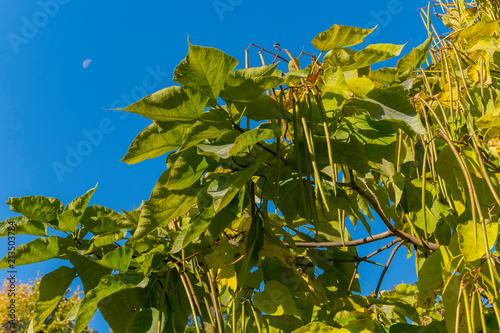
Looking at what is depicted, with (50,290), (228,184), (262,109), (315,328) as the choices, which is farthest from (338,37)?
(50,290)

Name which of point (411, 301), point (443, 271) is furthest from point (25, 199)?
point (411, 301)

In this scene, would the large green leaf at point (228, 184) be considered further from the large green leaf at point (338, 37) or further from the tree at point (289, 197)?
the large green leaf at point (338, 37)

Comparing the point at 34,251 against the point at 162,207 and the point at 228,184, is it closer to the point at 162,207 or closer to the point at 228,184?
the point at 162,207

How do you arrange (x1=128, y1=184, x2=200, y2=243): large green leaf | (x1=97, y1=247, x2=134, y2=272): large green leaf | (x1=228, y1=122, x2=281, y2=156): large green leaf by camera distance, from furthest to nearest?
1. (x1=97, y1=247, x2=134, y2=272): large green leaf
2. (x1=128, y1=184, x2=200, y2=243): large green leaf
3. (x1=228, y1=122, x2=281, y2=156): large green leaf

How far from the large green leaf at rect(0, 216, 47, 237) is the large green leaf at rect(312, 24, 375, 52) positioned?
0.58 meters

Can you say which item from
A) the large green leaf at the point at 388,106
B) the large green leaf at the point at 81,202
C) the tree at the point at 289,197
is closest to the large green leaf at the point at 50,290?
the tree at the point at 289,197

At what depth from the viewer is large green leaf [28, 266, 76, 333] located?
32.5 inches

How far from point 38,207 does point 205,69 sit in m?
0.46

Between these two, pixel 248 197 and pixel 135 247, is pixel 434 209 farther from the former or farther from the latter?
pixel 135 247

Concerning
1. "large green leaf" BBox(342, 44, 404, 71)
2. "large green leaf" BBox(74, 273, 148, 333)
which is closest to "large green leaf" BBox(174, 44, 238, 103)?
"large green leaf" BBox(342, 44, 404, 71)

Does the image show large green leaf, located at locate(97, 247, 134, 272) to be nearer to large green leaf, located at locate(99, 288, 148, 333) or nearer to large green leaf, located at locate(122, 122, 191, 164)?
large green leaf, located at locate(99, 288, 148, 333)

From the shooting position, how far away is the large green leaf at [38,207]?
2.74 ft

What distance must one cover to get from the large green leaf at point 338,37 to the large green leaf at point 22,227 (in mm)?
578

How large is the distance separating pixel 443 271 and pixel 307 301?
36 centimetres
